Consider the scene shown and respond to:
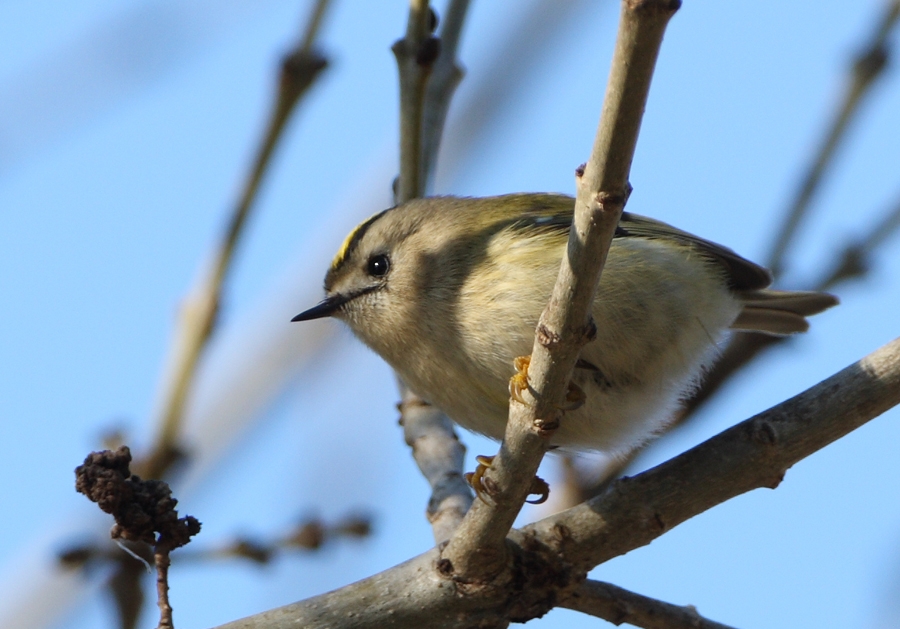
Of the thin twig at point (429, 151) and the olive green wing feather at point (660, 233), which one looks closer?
the thin twig at point (429, 151)

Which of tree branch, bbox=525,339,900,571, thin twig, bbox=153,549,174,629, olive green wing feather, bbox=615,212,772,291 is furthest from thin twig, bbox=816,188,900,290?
thin twig, bbox=153,549,174,629

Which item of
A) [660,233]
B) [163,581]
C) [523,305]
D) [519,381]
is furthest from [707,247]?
[163,581]

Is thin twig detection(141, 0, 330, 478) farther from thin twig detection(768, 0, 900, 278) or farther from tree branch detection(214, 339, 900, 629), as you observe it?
thin twig detection(768, 0, 900, 278)

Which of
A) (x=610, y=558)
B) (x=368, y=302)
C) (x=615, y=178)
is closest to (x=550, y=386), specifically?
(x=615, y=178)

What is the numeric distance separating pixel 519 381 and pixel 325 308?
3.00ft

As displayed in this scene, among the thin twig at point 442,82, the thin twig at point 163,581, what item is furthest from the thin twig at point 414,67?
the thin twig at point 163,581

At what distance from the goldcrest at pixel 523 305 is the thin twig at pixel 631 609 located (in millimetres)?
473

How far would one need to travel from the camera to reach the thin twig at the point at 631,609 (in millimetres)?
1807

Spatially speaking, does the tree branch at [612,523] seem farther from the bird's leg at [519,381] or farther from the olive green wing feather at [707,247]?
the olive green wing feather at [707,247]

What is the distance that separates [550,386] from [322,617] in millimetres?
542

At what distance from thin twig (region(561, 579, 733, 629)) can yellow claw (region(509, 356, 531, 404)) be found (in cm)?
38

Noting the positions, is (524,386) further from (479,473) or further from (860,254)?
(860,254)

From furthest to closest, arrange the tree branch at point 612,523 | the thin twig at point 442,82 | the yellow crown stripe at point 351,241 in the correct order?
the yellow crown stripe at point 351,241
the thin twig at point 442,82
the tree branch at point 612,523

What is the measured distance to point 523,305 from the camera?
2.19 meters
